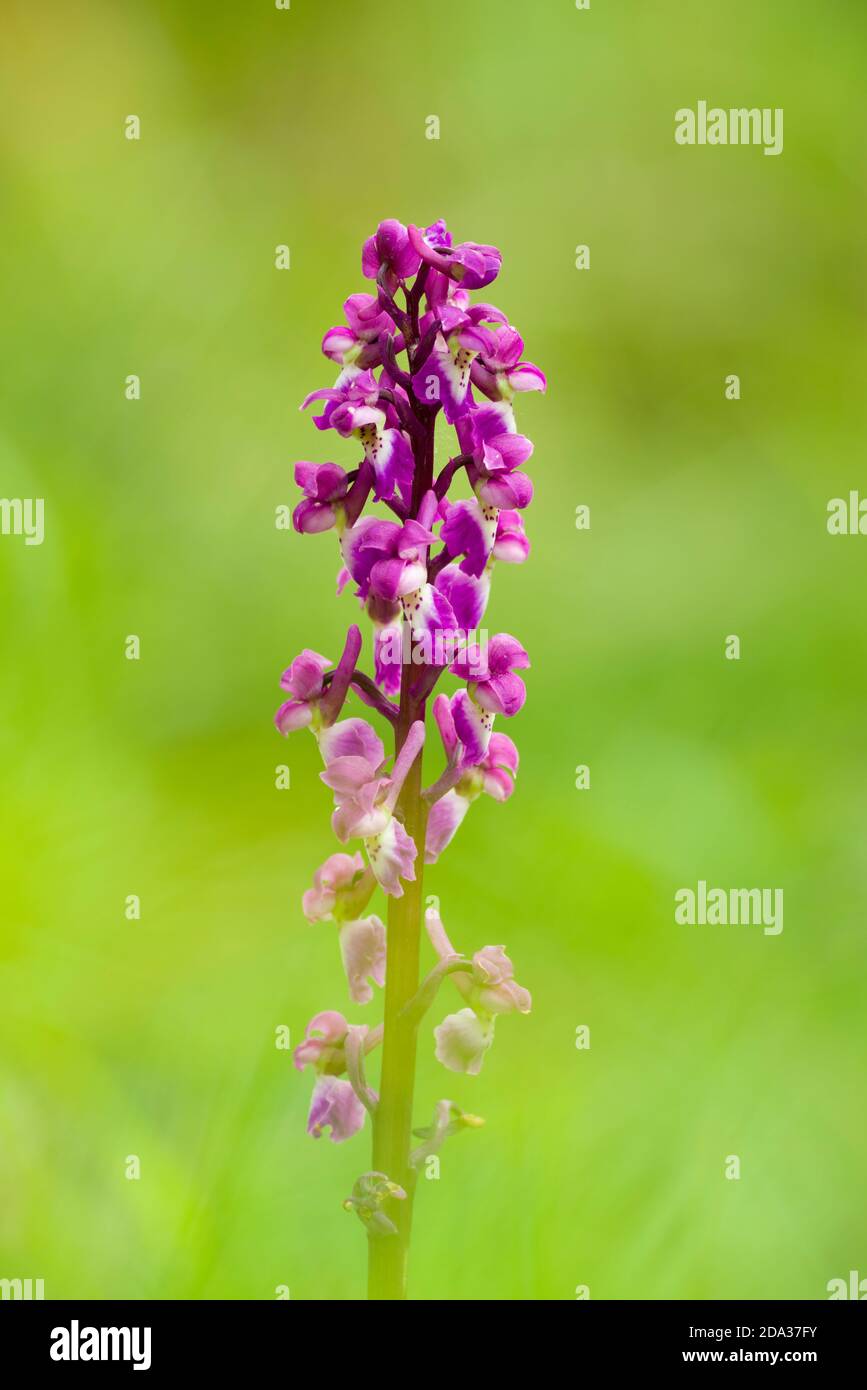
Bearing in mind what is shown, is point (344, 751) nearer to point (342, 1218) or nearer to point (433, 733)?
point (342, 1218)

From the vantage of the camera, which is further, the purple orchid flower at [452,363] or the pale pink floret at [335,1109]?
the pale pink floret at [335,1109]

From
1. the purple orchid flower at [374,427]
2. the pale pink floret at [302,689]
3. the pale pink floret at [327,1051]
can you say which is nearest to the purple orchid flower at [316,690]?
the pale pink floret at [302,689]

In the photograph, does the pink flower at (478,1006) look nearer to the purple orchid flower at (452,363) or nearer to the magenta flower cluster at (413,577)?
the magenta flower cluster at (413,577)

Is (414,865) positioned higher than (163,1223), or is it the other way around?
(414,865)

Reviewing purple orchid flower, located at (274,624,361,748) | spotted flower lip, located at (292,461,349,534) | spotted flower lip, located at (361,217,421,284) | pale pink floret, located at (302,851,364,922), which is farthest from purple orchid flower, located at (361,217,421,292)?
pale pink floret, located at (302,851,364,922)

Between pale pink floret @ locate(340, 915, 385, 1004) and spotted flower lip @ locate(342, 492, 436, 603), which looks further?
pale pink floret @ locate(340, 915, 385, 1004)

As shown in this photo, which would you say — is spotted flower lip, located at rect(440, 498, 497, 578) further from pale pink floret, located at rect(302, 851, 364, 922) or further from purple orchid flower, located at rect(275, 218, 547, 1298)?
pale pink floret, located at rect(302, 851, 364, 922)

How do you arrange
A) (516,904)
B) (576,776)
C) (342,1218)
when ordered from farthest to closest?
(576,776) < (516,904) < (342,1218)

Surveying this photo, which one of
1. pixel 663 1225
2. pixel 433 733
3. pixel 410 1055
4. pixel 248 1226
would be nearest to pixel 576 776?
pixel 433 733

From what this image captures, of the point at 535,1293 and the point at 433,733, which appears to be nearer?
the point at 535,1293
